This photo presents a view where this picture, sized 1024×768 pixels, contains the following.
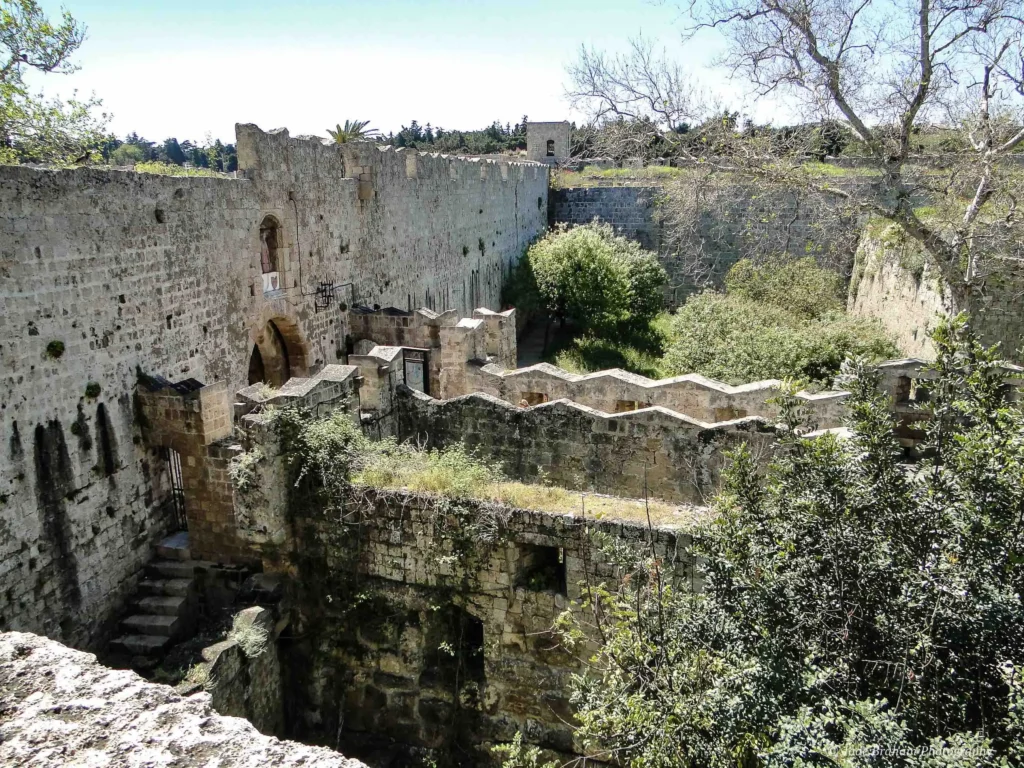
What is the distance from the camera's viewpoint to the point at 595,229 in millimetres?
26188

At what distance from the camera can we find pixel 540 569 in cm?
668

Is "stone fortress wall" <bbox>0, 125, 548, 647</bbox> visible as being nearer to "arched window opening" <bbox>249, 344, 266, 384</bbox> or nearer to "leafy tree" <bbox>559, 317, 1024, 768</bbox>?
"arched window opening" <bbox>249, 344, 266, 384</bbox>

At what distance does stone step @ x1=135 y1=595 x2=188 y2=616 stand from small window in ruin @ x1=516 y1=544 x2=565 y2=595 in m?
3.78

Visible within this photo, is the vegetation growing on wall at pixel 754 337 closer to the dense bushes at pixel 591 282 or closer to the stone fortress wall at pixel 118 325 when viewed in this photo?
the dense bushes at pixel 591 282

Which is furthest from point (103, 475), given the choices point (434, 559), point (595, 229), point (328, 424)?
point (595, 229)

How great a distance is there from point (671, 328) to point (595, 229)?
551 centimetres

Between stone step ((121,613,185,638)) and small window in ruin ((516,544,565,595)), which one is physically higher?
small window in ruin ((516,544,565,595))

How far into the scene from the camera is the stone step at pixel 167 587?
8.26 meters

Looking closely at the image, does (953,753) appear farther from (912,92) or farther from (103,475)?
(912,92)

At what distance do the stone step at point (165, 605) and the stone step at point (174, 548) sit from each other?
62 centimetres


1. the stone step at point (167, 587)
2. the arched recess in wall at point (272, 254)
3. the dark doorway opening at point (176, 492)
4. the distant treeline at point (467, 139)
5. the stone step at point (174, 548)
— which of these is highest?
the distant treeline at point (467, 139)

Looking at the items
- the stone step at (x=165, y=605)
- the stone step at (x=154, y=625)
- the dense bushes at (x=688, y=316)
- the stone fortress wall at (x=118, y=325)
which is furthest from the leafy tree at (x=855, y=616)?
the dense bushes at (x=688, y=316)

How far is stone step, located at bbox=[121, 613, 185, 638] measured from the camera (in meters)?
7.70

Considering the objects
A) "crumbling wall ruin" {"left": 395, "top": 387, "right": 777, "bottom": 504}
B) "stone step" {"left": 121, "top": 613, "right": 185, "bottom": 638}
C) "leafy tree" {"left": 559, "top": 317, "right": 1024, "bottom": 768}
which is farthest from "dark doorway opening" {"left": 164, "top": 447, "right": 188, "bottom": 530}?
"leafy tree" {"left": 559, "top": 317, "right": 1024, "bottom": 768}
